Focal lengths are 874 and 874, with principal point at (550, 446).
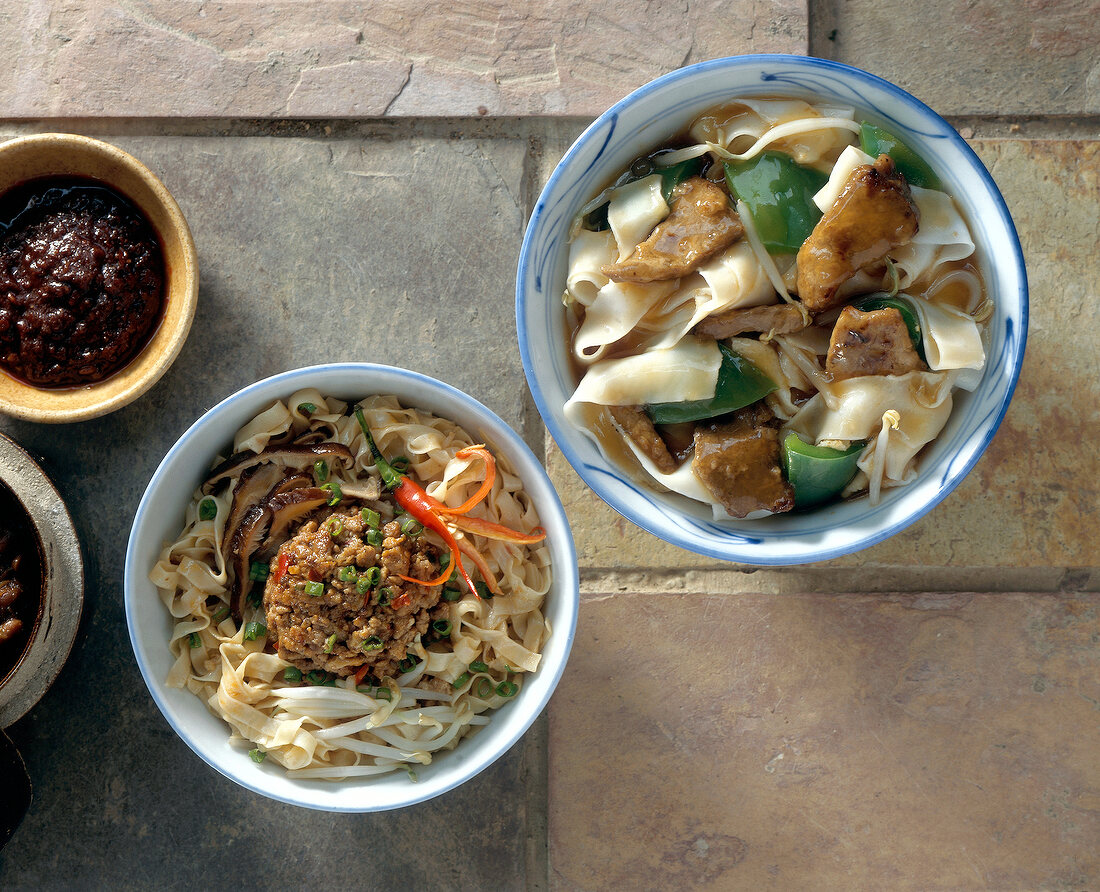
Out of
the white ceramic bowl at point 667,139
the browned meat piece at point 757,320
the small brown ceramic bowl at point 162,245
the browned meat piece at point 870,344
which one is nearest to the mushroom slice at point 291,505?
the small brown ceramic bowl at point 162,245

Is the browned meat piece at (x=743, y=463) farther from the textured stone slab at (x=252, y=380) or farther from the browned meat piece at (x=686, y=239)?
the textured stone slab at (x=252, y=380)

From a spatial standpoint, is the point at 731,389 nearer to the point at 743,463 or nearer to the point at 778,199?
the point at 743,463

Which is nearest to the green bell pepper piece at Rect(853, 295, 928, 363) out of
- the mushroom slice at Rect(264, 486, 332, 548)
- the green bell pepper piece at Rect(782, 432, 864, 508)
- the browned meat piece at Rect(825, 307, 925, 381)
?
the browned meat piece at Rect(825, 307, 925, 381)

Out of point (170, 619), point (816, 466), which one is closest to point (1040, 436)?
point (816, 466)

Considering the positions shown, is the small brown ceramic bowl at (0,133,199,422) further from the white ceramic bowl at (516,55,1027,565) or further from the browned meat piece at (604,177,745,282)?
the browned meat piece at (604,177,745,282)

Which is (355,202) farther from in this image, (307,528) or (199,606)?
(199,606)

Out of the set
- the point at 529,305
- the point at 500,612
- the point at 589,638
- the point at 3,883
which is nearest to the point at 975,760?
the point at 589,638
